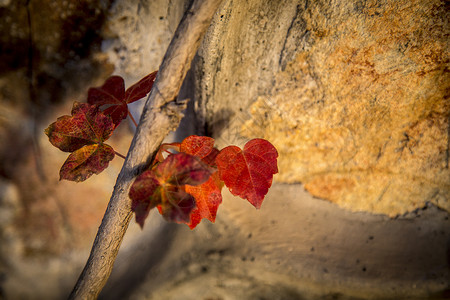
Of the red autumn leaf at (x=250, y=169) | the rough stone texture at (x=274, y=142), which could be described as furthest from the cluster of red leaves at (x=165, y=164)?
the rough stone texture at (x=274, y=142)

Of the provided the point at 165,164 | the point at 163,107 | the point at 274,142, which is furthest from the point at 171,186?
the point at 274,142

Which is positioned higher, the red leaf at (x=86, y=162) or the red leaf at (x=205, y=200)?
the red leaf at (x=86, y=162)

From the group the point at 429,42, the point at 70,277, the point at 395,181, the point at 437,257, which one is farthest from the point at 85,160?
the point at 437,257

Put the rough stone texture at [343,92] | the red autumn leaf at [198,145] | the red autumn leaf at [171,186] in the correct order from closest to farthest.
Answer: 1. the red autumn leaf at [171,186]
2. the red autumn leaf at [198,145]
3. the rough stone texture at [343,92]

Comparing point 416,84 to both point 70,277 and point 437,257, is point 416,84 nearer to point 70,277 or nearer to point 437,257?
point 437,257

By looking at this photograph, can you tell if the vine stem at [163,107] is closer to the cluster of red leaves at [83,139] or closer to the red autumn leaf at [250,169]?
the cluster of red leaves at [83,139]

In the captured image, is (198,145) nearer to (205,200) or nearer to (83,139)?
(205,200)
